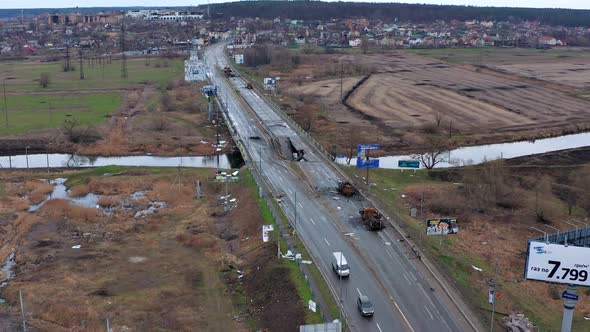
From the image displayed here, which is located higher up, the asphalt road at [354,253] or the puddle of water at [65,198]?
the asphalt road at [354,253]

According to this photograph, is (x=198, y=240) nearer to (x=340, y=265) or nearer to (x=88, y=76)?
(x=340, y=265)

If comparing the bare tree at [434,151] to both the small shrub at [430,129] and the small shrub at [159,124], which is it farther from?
the small shrub at [159,124]

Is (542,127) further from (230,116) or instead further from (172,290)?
(172,290)

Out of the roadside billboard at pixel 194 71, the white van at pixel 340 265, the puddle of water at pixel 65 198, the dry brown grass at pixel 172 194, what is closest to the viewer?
the white van at pixel 340 265

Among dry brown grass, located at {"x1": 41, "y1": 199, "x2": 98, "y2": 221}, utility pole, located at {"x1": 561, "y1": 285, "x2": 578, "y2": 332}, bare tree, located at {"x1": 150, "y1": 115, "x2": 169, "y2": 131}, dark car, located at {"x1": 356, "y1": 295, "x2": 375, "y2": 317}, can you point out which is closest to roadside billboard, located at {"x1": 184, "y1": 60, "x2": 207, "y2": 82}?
bare tree, located at {"x1": 150, "y1": 115, "x2": 169, "y2": 131}

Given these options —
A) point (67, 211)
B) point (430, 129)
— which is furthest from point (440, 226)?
point (430, 129)

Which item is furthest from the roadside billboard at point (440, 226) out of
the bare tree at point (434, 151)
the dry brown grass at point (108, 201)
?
the dry brown grass at point (108, 201)

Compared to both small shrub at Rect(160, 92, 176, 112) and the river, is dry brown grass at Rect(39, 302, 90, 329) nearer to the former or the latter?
the river
